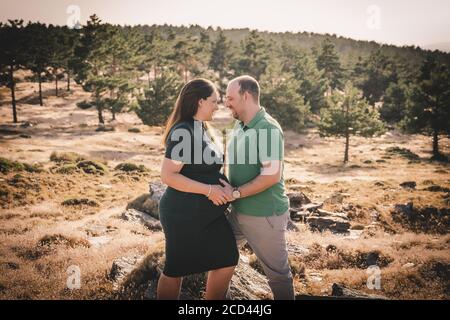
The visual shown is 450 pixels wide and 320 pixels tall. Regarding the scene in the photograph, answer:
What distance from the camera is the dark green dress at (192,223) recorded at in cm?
383

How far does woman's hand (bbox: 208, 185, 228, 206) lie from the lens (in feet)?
12.6

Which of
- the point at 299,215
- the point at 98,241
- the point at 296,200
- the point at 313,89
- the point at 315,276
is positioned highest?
the point at 313,89

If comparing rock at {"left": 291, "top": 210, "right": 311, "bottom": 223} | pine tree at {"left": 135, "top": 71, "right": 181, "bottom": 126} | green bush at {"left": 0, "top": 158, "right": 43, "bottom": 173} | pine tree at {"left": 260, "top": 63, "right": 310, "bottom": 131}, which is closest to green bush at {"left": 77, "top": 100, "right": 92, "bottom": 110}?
pine tree at {"left": 135, "top": 71, "right": 181, "bottom": 126}

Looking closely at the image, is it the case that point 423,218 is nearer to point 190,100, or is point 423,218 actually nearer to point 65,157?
point 190,100

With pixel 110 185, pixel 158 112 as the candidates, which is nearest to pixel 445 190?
pixel 110 185

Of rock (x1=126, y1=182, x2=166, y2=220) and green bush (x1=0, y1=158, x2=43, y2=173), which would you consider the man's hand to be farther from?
green bush (x1=0, y1=158, x2=43, y2=173)

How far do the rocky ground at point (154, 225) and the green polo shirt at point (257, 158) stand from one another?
159 centimetres

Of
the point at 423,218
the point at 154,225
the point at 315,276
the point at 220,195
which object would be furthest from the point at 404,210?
the point at 220,195

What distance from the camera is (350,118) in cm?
3603

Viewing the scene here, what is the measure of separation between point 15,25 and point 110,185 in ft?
108

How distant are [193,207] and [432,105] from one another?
40.9 m

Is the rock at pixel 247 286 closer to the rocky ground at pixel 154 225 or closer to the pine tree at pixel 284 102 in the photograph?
the rocky ground at pixel 154 225

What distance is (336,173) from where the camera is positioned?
105 ft
